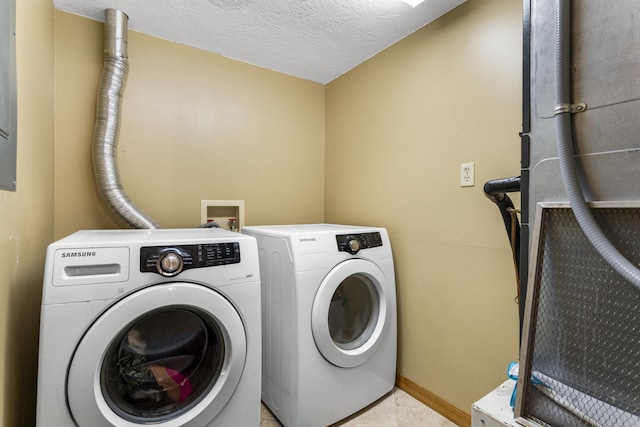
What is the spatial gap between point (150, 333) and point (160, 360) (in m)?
0.11

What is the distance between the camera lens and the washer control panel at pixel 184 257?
996mm

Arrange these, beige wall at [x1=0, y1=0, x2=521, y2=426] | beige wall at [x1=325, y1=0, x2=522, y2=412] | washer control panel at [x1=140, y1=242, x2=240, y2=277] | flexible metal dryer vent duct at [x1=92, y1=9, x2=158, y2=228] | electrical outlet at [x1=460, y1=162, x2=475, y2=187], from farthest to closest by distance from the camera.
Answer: flexible metal dryer vent duct at [x1=92, y1=9, x2=158, y2=228] → electrical outlet at [x1=460, y1=162, x2=475, y2=187] → beige wall at [x1=325, y1=0, x2=522, y2=412] → beige wall at [x1=0, y1=0, x2=521, y2=426] → washer control panel at [x1=140, y1=242, x2=240, y2=277]

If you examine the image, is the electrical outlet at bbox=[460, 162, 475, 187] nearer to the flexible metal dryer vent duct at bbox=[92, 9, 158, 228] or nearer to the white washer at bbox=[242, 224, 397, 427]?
the white washer at bbox=[242, 224, 397, 427]

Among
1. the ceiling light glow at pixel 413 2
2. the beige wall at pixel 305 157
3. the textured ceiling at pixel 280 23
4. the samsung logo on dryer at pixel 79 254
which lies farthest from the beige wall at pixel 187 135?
the ceiling light glow at pixel 413 2

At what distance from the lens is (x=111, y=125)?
1.57m

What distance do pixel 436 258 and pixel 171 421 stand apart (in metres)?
1.31

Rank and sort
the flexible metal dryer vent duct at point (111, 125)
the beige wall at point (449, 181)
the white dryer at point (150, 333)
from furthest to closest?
the flexible metal dryer vent duct at point (111, 125)
the beige wall at point (449, 181)
the white dryer at point (150, 333)

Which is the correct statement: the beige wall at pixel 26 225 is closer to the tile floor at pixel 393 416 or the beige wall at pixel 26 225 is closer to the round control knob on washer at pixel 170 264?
the round control knob on washer at pixel 170 264

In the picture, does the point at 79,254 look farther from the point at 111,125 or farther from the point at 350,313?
the point at 350,313

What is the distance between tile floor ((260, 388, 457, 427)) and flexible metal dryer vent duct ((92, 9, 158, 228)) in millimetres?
1261

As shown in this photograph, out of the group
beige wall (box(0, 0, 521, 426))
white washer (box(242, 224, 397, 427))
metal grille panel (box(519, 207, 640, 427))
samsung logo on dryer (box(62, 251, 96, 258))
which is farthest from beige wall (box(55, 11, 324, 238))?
metal grille panel (box(519, 207, 640, 427))

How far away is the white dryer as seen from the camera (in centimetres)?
88

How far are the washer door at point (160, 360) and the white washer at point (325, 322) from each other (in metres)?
0.32

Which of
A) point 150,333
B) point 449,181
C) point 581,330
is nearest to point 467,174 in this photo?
point 449,181
